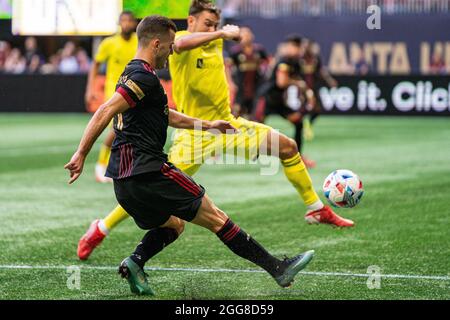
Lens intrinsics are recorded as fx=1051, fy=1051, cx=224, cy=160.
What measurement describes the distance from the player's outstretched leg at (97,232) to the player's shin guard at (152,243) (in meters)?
1.10

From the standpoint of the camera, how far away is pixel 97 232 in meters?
8.91

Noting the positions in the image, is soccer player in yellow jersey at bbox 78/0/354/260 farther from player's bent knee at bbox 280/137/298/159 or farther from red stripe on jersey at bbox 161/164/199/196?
red stripe on jersey at bbox 161/164/199/196

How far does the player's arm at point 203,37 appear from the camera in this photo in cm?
854

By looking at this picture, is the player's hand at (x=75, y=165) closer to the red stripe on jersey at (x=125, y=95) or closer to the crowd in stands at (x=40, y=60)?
the red stripe on jersey at (x=125, y=95)

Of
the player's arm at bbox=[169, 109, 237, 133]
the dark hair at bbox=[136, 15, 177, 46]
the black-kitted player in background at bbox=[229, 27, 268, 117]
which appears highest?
the dark hair at bbox=[136, 15, 177, 46]

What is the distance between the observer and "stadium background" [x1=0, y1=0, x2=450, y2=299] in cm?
817

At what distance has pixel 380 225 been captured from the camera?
10.7 m

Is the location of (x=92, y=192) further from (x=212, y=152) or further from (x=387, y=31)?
(x=387, y=31)

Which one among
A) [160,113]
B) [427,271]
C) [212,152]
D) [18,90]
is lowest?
[18,90]

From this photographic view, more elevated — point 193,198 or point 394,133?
point 193,198

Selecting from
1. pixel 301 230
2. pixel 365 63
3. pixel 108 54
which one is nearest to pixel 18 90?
pixel 365 63

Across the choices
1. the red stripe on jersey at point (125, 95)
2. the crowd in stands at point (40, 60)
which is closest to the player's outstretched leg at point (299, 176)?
the red stripe on jersey at point (125, 95)

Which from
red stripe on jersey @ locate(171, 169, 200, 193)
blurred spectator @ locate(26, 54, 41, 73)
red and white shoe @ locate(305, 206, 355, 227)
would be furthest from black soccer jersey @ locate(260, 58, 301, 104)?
blurred spectator @ locate(26, 54, 41, 73)

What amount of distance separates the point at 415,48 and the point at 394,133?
9.62 metres
